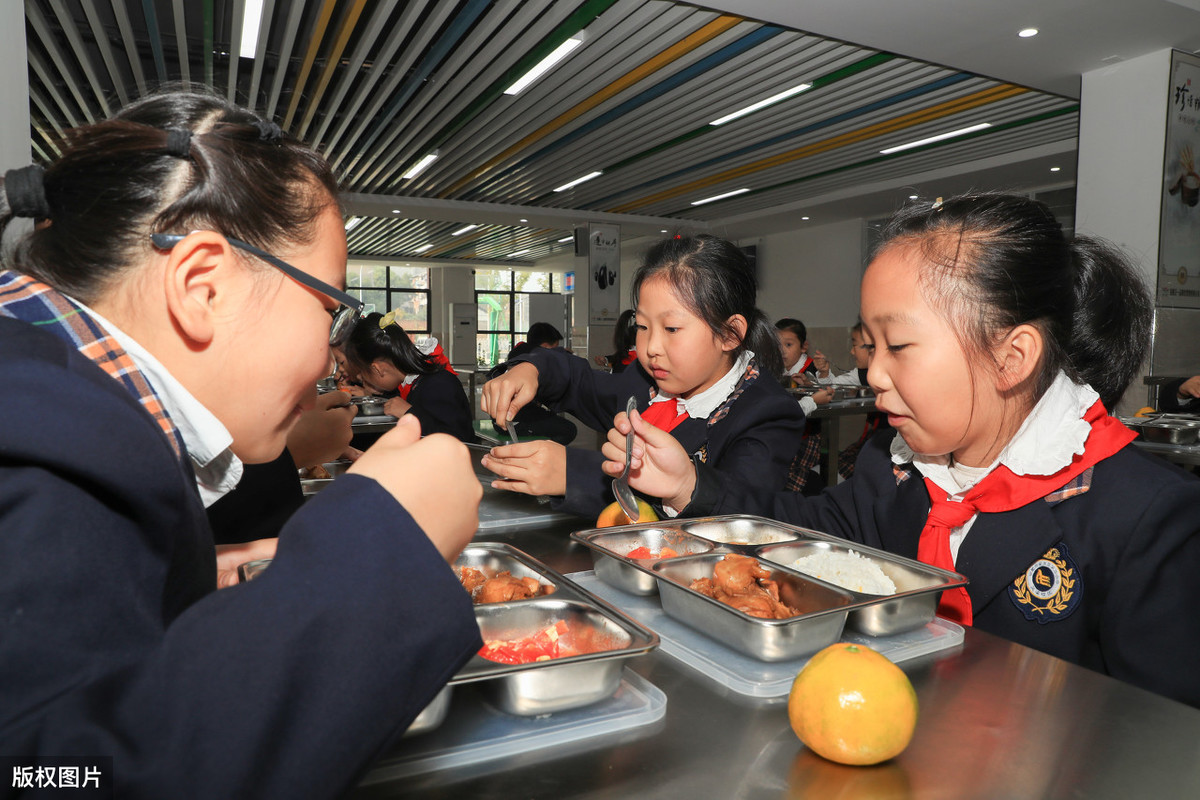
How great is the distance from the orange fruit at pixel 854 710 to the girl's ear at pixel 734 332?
1.50 meters

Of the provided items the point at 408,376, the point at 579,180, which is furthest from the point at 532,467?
the point at 579,180

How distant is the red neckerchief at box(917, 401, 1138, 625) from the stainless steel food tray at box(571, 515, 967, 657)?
0.14 m

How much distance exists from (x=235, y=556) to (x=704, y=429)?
123 centimetres

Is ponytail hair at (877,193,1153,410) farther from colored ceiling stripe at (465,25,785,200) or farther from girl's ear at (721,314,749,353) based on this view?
colored ceiling stripe at (465,25,785,200)

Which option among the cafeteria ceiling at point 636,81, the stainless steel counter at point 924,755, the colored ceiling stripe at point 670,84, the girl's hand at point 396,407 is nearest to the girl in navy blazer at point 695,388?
the stainless steel counter at point 924,755

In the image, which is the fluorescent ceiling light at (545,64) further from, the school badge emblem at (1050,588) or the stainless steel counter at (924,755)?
the stainless steel counter at (924,755)

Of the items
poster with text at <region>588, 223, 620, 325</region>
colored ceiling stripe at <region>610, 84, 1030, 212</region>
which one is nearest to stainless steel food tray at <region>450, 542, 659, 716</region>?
colored ceiling stripe at <region>610, 84, 1030, 212</region>

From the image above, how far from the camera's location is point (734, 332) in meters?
2.12

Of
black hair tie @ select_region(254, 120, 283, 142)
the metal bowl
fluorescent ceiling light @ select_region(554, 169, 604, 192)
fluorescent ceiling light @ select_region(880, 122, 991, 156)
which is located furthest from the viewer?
fluorescent ceiling light @ select_region(554, 169, 604, 192)

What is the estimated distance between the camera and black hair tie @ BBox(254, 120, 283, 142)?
2.60 feet

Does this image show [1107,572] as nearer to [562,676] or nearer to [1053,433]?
[1053,433]

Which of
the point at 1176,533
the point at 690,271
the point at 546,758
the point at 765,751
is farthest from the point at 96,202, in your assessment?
the point at 690,271

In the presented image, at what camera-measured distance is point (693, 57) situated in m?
6.15

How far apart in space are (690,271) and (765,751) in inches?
62.3
